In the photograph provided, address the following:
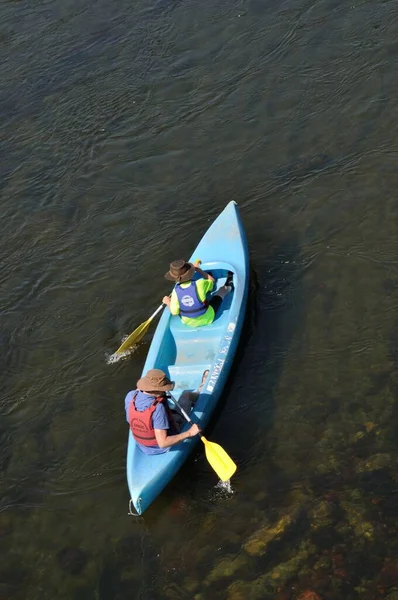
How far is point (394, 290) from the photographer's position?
9969mm

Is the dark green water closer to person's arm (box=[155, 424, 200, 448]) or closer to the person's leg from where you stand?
the person's leg

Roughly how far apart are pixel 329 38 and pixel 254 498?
31.8ft

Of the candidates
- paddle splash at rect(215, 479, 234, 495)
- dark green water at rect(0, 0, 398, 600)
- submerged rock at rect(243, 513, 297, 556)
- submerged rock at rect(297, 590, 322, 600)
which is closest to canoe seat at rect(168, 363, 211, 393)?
dark green water at rect(0, 0, 398, 600)

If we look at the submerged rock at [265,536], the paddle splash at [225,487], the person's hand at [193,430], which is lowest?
the submerged rock at [265,536]

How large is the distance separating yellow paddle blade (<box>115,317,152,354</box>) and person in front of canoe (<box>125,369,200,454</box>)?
195 centimetres

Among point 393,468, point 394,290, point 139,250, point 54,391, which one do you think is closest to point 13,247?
point 139,250

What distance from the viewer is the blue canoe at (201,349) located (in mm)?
8148

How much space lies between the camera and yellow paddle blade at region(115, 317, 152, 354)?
9.94 metres

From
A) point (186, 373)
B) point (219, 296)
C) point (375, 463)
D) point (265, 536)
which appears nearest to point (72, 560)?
point (265, 536)

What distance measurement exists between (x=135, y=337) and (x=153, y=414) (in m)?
2.28

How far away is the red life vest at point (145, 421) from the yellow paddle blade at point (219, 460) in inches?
18.9

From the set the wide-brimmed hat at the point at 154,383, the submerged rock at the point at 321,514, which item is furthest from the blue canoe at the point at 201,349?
the submerged rock at the point at 321,514

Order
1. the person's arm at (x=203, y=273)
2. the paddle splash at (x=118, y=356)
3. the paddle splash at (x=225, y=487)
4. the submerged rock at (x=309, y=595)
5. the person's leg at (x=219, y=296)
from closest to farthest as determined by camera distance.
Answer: the submerged rock at (x=309, y=595) < the paddle splash at (x=225, y=487) < the person's arm at (x=203, y=273) < the paddle splash at (x=118, y=356) < the person's leg at (x=219, y=296)

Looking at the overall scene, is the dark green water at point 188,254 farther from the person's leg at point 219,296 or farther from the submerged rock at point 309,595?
the person's leg at point 219,296
